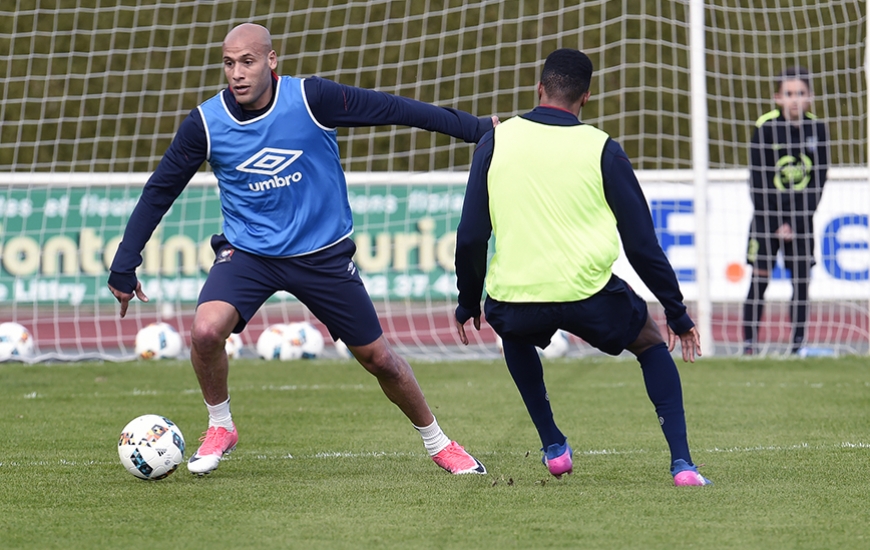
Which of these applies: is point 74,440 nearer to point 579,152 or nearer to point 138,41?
point 579,152

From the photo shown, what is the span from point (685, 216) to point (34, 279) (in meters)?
6.39

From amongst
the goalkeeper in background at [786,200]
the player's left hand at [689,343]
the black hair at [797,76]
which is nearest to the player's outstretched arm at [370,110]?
the player's left hand at [689,343]

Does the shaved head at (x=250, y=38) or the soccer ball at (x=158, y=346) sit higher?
the shaved head at (x=250, y=38)

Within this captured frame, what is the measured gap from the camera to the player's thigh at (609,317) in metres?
4.72

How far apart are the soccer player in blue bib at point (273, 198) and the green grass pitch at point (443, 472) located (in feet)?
1.62

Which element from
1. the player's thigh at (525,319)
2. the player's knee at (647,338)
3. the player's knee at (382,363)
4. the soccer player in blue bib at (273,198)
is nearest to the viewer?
the player's thigh at (525,319)

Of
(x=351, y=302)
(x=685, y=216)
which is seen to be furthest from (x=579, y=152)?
(x=685, y=216)

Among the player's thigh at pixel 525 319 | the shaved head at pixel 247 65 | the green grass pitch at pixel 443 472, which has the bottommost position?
the green grass pitch at pixel 443 472

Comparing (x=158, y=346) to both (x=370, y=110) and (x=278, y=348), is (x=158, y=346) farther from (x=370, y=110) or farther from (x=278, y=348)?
(x=370, y=110)

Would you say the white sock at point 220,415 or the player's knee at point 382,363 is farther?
the white sock at point 220,415

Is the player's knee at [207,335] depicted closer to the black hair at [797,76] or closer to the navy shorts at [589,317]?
the navy shorts at [589,317]

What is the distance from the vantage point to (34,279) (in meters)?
12.5

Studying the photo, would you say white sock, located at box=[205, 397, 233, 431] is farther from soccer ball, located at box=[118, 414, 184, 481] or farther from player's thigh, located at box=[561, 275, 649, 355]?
player's thigh, located at box=[561, 275, 649, 355]

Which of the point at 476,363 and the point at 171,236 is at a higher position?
the point at 171,236
